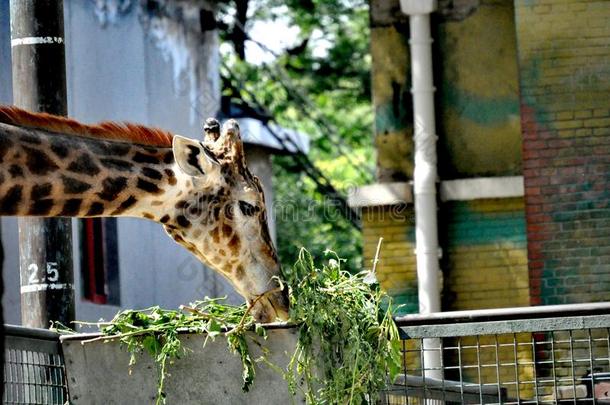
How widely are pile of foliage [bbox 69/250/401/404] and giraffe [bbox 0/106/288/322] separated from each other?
0.88 feet

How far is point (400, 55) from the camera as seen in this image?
1489cm

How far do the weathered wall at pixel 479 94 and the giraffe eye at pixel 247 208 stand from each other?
7424mm

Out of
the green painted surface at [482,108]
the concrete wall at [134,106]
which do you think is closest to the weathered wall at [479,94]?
the green painted surface at [482,108]

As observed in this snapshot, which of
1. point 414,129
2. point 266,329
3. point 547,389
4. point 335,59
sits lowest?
point 547,389

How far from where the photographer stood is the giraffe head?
7.19 meters

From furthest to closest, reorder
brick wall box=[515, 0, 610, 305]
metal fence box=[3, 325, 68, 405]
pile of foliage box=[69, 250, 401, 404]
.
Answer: brick wall box=[515, 0, 610, 305]
pile of foliage box=[69, 250, 401, 404]
metal fence box=[3, 325, 68, 405]

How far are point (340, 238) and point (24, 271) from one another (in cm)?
1739

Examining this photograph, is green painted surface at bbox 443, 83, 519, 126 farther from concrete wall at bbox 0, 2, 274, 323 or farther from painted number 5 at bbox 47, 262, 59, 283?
painted number 5 at bbox 47, 262, 59, 283

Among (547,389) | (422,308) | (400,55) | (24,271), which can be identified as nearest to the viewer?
(24,271)

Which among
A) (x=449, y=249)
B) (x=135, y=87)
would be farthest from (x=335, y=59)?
(x=449, y=249)

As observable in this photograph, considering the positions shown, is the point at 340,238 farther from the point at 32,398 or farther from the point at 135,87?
the point at 32,398

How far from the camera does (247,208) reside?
23.9 ft

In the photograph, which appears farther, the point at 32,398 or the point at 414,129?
the point at 414,129

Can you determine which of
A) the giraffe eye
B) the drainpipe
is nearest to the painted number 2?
the giraffe eye
